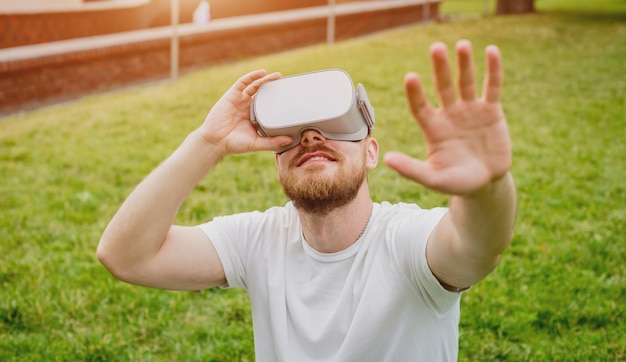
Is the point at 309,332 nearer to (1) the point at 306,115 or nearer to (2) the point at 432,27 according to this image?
(1) the point at 306,115

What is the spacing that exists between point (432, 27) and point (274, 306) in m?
14.6

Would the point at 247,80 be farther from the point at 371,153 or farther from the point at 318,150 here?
the point at 371,153

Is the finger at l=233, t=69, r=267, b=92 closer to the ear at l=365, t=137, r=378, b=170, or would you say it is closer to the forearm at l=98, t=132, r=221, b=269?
the forearm at l=98, t=132, r=221, b=269

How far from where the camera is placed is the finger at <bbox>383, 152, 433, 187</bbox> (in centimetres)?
146

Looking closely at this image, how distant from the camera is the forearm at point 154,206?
6.95 feet

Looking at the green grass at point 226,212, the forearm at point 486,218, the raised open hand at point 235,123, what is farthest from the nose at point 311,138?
the green grass at point 226,212

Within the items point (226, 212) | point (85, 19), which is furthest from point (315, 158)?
point (85, 19)

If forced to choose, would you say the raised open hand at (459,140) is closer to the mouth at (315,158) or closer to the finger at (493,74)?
the finger at (493,74)

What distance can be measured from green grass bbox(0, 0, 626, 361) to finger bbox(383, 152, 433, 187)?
1982mm

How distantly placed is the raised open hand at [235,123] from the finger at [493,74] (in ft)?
2.84

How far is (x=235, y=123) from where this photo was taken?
2205mm

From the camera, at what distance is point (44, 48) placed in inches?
341

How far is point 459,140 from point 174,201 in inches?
40.0

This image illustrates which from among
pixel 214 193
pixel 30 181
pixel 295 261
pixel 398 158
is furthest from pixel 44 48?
pixel 398 158
